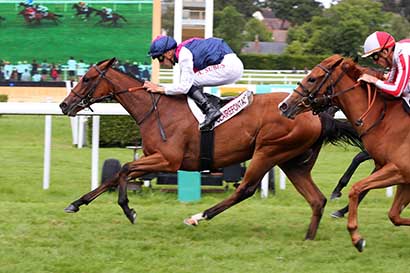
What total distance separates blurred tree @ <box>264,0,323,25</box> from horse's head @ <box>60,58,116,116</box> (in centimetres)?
5576

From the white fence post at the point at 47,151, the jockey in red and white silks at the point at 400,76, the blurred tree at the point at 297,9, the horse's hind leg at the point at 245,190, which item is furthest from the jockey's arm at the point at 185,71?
the blurred tree at the point at 297,9

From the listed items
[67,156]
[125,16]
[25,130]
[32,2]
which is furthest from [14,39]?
[67,156]

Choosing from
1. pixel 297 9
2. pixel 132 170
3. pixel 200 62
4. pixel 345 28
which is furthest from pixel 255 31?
pixel 132 170

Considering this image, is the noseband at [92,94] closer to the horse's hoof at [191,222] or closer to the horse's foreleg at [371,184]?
the horse's hoof at [191,222]

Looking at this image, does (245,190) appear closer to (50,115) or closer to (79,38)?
(50,115)

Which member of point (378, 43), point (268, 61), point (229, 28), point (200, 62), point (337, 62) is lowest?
point (268, 61)

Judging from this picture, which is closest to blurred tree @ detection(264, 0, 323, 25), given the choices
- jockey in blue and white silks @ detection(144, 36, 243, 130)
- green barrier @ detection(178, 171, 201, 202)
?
green barrier @ detection(178, 171, 201, 202)

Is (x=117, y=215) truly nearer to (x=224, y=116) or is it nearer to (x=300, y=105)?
(x=224, y=116)

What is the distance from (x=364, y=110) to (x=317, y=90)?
383 mm

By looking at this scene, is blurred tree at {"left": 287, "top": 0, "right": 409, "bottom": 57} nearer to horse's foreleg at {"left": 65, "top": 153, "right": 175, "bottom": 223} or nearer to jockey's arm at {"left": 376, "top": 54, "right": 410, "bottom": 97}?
horse's foreleg at {"left": 65, "top": 153, "right": 175, "bottom": 223}

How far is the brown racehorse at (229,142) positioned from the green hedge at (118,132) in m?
6.88

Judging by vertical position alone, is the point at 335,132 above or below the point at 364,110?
below

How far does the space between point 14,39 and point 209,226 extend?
17140mm

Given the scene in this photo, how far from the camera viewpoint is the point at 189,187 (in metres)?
8.70
